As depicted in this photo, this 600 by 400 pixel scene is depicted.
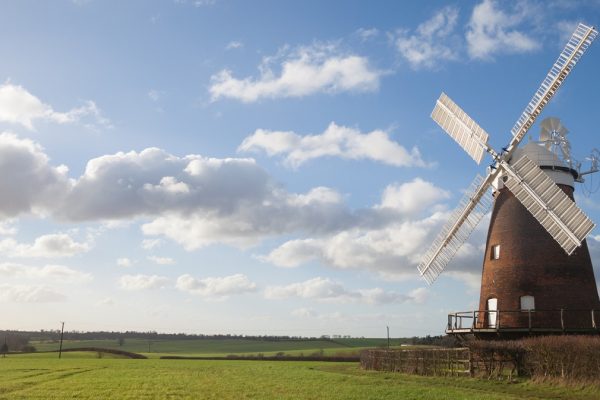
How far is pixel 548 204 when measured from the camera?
26.4 meters

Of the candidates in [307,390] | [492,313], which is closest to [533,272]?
[492,313]

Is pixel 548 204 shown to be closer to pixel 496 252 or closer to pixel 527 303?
pixel 496 252

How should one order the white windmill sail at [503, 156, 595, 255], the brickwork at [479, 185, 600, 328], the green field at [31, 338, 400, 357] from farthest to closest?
the green field at [31, 338, 400, 357]
the brickwork at [479, 185, 600, 328]
the white windmill sail at [503, 156, 595, 255]

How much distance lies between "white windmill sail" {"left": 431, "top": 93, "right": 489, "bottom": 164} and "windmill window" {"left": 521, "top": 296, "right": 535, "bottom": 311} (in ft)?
23.7

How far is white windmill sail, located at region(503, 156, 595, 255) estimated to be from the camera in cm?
2533

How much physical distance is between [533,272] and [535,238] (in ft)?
5.19

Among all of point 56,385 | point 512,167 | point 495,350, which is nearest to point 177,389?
point 56,385

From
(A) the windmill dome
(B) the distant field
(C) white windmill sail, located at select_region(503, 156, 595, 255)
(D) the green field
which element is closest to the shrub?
(C) white windmill sail, located at select_region(503, 156, 595, 255)

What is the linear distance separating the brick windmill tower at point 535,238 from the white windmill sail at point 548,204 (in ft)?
0.13

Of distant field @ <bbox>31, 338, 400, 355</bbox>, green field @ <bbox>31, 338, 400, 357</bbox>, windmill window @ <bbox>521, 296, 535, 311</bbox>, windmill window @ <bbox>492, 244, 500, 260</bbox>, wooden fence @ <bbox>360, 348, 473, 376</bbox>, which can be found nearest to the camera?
windmill window @ <bbox>521, 296, 535, 311</bbox>

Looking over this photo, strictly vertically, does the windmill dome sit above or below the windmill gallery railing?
above

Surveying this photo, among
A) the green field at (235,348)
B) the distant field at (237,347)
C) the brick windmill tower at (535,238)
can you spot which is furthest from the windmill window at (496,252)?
the distant field at (237,347)

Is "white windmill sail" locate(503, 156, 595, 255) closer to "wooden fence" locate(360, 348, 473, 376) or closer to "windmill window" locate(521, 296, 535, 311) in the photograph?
"windmill window" locate(521, 296, 535, 311)

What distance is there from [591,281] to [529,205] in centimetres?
450
